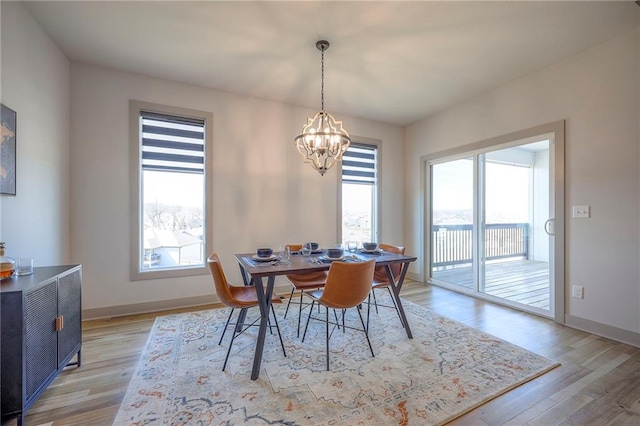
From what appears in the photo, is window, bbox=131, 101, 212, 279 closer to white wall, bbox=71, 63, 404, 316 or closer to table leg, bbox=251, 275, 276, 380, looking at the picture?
white wall, bbox=71, 63, 404, 316

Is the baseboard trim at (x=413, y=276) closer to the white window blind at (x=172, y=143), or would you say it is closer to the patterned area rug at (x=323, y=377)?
the patterned area rug at (x=323, y=377)

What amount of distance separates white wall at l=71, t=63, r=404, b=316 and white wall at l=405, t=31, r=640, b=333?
8.04ft

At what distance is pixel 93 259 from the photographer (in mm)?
3133

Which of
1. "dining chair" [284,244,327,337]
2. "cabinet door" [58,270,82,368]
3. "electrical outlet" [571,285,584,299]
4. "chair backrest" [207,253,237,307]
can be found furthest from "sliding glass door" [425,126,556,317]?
"cabinet door" [58,270,82,368]

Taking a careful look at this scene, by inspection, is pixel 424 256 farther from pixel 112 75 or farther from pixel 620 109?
pixel 112 75

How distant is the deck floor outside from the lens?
3465 mm

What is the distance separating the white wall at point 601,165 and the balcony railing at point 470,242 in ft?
2.49

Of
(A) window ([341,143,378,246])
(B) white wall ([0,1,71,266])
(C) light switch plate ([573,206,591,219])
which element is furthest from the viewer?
(A) window ([341,143,378,246])

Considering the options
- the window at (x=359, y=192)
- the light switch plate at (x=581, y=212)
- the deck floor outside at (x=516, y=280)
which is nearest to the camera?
the light switch plate at (x=581, y=212)

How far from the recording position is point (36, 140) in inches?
96.3

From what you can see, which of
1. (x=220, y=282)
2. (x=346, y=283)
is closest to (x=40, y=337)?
(x=220, y=282)

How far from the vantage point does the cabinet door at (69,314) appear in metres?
1.87

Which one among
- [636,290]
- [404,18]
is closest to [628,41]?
[404,18]

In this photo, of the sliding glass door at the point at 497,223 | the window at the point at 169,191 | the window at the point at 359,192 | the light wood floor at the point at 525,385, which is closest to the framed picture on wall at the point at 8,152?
the window at the point at 169,191
